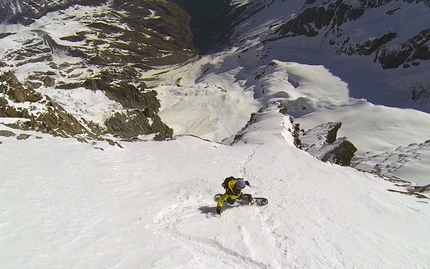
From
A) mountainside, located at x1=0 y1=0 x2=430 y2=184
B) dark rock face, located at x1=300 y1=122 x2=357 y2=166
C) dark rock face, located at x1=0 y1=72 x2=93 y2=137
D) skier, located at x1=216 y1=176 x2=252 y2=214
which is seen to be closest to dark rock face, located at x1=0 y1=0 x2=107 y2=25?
mountainside, located at x1=0 y1=0 x2=430 y2=184

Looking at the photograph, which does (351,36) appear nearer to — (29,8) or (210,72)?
(210,72)

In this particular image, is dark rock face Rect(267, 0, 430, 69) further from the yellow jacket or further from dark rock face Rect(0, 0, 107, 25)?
dark rock face Rect(0, 0, 107, 25)

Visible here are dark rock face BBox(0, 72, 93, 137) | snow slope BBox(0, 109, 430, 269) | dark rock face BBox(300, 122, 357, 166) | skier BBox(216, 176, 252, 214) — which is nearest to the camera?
snow slope BBox(0, 109, 430, 269)

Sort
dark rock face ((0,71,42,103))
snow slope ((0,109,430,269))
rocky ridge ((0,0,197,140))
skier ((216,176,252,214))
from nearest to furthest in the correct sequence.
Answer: snow slope ((0,109,430,269)), skier ((216,176,252,214)), dark rock face ((0,71,42,103)), rocky ridge ((0,0,197,140))

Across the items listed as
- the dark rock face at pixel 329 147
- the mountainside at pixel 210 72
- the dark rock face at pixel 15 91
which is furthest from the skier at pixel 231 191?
the dark rock face at pixel 15 91

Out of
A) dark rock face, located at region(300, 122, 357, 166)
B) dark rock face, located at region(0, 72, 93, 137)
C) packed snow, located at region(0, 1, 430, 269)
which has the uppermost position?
dark rock face, located at region(0, 72, 93, 137)

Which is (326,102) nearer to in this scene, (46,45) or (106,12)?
(46,45)

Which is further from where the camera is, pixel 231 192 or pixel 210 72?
pixel 210 72

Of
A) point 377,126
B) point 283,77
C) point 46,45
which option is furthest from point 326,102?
point 46,45

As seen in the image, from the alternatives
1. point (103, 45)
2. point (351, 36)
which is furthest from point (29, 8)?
point (351, 36)
